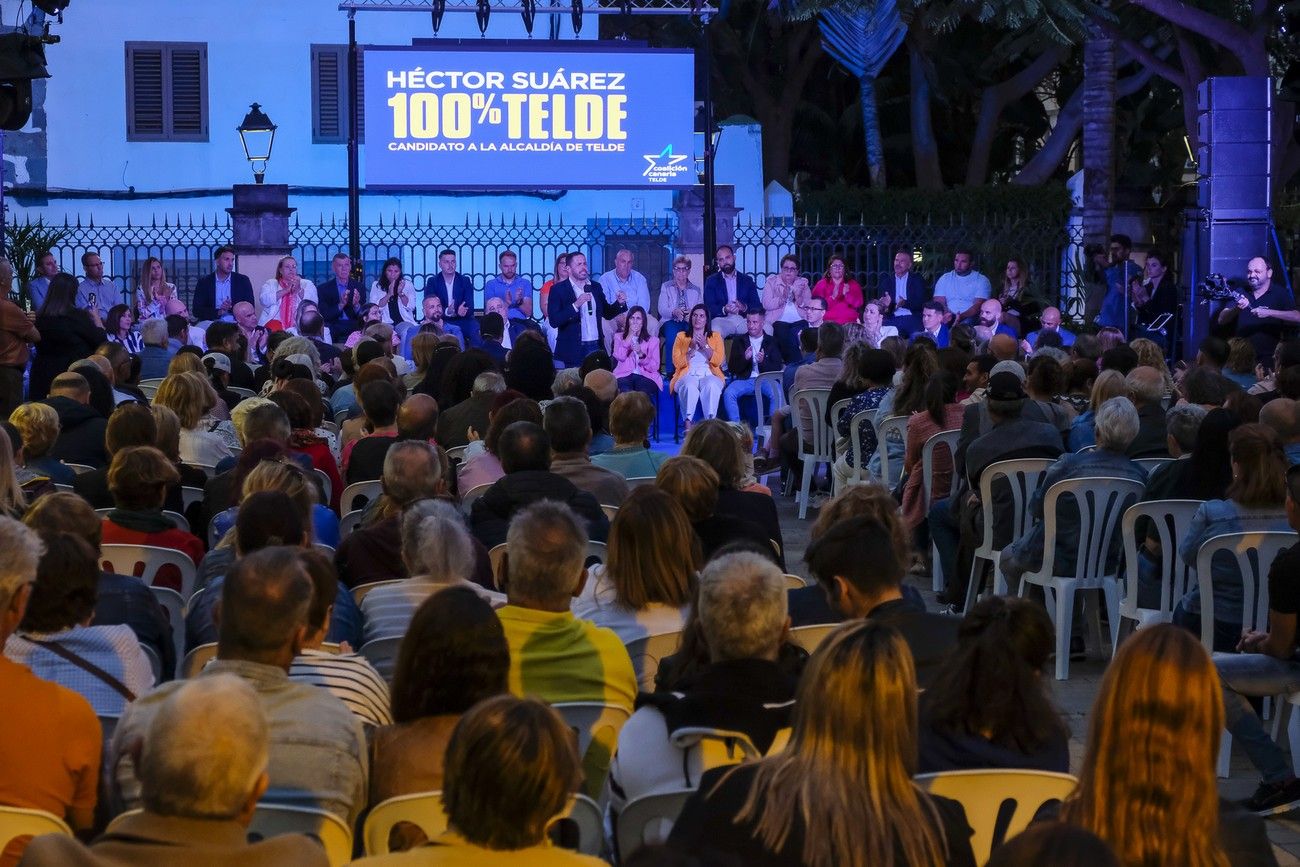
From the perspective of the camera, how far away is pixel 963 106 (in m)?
30.1

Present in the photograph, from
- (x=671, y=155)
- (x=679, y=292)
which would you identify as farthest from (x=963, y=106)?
(x=679, y=292)

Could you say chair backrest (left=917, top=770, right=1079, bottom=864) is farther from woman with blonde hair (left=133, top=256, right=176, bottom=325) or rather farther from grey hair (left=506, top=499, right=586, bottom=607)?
woman with blonde hair (left=133, top=256, right=176, bottom=325)

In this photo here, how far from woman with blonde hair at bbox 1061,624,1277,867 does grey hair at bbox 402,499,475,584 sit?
7.98 ft

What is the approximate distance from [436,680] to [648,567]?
1397 mm

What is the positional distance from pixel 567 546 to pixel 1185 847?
192 centimetres

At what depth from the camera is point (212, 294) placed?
16578mm

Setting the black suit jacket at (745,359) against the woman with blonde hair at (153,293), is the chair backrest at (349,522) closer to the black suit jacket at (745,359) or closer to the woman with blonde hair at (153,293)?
the black suit jacket at (745,359)

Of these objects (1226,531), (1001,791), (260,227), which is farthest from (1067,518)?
(260,227)

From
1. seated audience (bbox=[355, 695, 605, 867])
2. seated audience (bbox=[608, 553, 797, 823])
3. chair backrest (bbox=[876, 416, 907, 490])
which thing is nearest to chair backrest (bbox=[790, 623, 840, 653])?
seated audience (bbox=[608, 553, 797, 823])

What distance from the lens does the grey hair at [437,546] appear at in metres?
4.98

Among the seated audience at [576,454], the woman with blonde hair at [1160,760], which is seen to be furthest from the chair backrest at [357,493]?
the woman with blonde hair at [1160,760]

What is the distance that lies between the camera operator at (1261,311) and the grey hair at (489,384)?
6905 mm

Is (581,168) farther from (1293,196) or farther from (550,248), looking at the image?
(1293,196)

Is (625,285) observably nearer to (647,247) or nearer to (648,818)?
(647,247)
